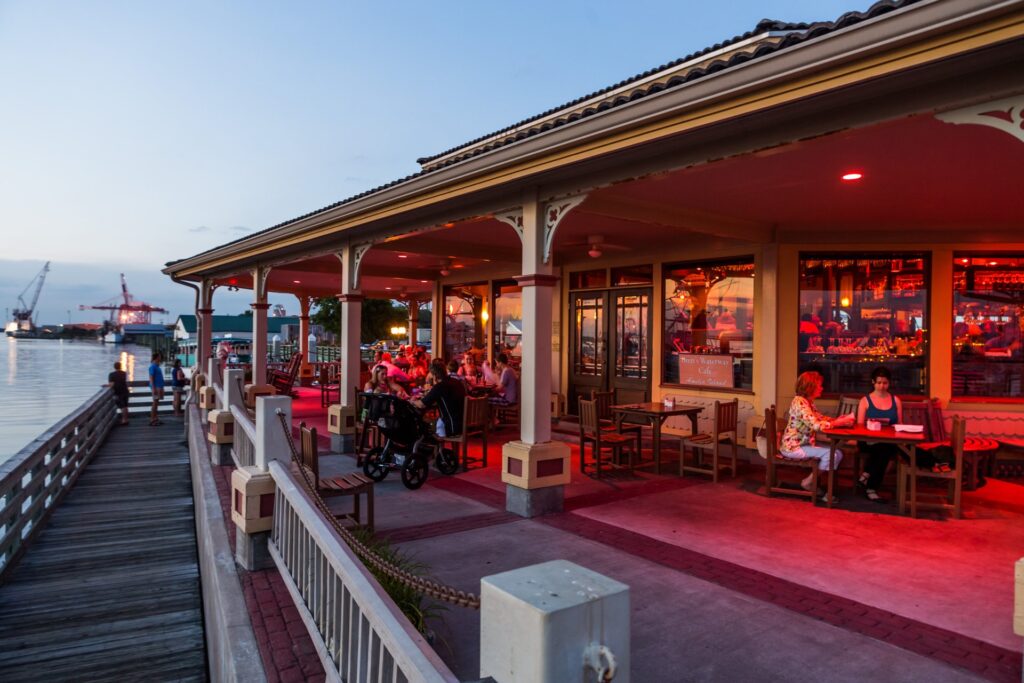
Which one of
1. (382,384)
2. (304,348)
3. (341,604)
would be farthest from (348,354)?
(304,348)

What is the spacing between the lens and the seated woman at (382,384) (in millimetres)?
8766

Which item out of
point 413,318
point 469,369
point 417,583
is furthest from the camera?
point 413,318

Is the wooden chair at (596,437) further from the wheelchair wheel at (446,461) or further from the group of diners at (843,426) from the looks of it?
the group of diners at (843,426)

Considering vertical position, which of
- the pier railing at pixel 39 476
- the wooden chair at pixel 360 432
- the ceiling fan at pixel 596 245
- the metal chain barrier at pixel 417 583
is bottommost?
the pier railing at pixel 39 476

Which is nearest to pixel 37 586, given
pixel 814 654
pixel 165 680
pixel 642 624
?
pixel 165 680

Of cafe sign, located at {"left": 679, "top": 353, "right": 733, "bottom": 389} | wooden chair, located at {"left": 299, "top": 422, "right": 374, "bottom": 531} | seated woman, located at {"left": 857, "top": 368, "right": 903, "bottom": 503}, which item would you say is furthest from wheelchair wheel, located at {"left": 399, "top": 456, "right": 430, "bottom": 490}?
seated woman, located at {"left": 857, "top": 368, "right": 903, "bottom": 503}

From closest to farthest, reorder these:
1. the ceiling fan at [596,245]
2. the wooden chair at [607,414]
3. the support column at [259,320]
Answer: the wooden chair at [607,414] < the ceiling fan at [596,245] < the support column at [259,320]

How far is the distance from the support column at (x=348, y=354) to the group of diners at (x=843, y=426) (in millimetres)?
→ 5803

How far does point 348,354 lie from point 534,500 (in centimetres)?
469

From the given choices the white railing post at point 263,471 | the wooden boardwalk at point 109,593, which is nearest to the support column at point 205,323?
the wooden boardwalk at point 109,593

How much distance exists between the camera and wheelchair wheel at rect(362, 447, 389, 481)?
7.42m

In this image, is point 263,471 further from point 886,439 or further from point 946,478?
point 946,478

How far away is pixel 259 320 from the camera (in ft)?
45.0

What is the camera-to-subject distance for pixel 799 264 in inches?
338
